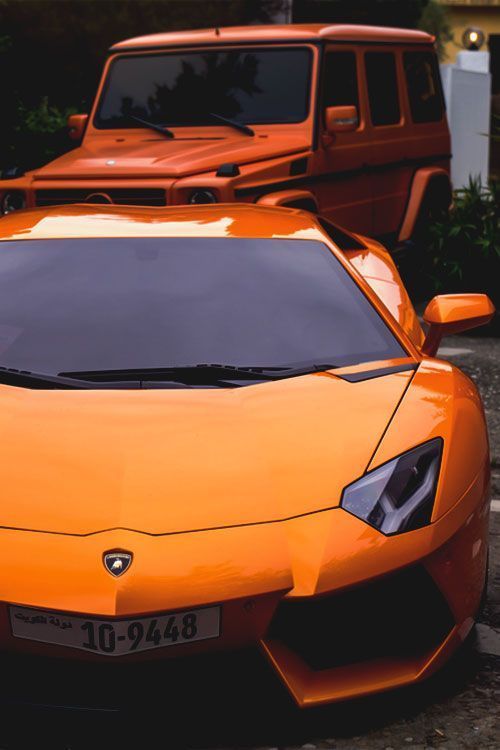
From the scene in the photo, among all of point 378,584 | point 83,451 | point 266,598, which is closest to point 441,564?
point 378,584

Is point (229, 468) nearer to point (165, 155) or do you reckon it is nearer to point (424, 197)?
point (165, 155)

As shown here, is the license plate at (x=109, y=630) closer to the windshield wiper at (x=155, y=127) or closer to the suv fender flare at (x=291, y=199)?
the suv fender flare at (x=291, y=199)

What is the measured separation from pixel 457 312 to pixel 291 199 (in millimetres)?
3944

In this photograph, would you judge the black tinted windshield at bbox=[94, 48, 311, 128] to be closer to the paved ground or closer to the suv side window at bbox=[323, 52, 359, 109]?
the suv side window at bbox=[323, 52, 359, 109]

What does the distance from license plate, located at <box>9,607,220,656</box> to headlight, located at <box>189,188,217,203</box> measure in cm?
503

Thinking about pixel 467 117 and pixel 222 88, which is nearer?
pixel 222 88

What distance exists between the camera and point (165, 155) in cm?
812

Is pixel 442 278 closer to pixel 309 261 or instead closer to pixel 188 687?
pixel 309 261

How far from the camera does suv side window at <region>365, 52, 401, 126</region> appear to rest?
949cm

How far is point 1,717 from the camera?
10.4 ft

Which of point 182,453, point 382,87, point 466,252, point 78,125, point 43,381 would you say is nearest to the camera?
point 182,453

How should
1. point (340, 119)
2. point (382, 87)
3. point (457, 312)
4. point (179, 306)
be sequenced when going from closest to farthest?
point (179, 306) < point (457, 312) < point (340, 119) < point (382, 87)

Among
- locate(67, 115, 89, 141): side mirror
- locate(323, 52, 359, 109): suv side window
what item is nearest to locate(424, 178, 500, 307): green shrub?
locate(323, 52, 359, 109): suv side window

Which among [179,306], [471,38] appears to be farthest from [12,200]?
[471,38]
